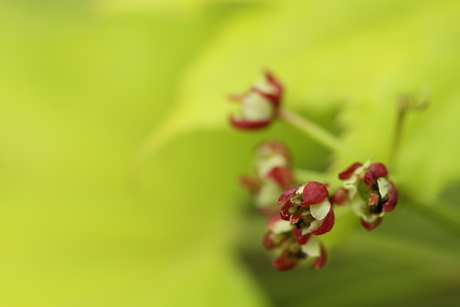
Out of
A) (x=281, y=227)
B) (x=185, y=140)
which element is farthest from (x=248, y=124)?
(x=185, y=140)

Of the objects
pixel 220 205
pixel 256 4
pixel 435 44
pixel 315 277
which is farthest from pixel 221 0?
pixel 315 277

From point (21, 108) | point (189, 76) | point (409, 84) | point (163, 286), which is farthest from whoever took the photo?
point (21, 108)

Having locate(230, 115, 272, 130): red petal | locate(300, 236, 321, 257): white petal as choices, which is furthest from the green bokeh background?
locate(300, 236, 321, 257): white petal

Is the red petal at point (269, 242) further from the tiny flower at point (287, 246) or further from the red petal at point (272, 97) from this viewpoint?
the red petal at point (272, 97)

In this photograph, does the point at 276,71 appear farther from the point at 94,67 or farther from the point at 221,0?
the point at 94,67

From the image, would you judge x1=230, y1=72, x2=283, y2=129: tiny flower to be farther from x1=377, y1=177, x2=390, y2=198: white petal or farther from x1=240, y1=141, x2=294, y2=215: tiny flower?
x1=377, y1=177, x2=390, y2=198: white petal

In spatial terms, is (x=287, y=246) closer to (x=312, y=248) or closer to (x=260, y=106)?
(x=312, y=248)
